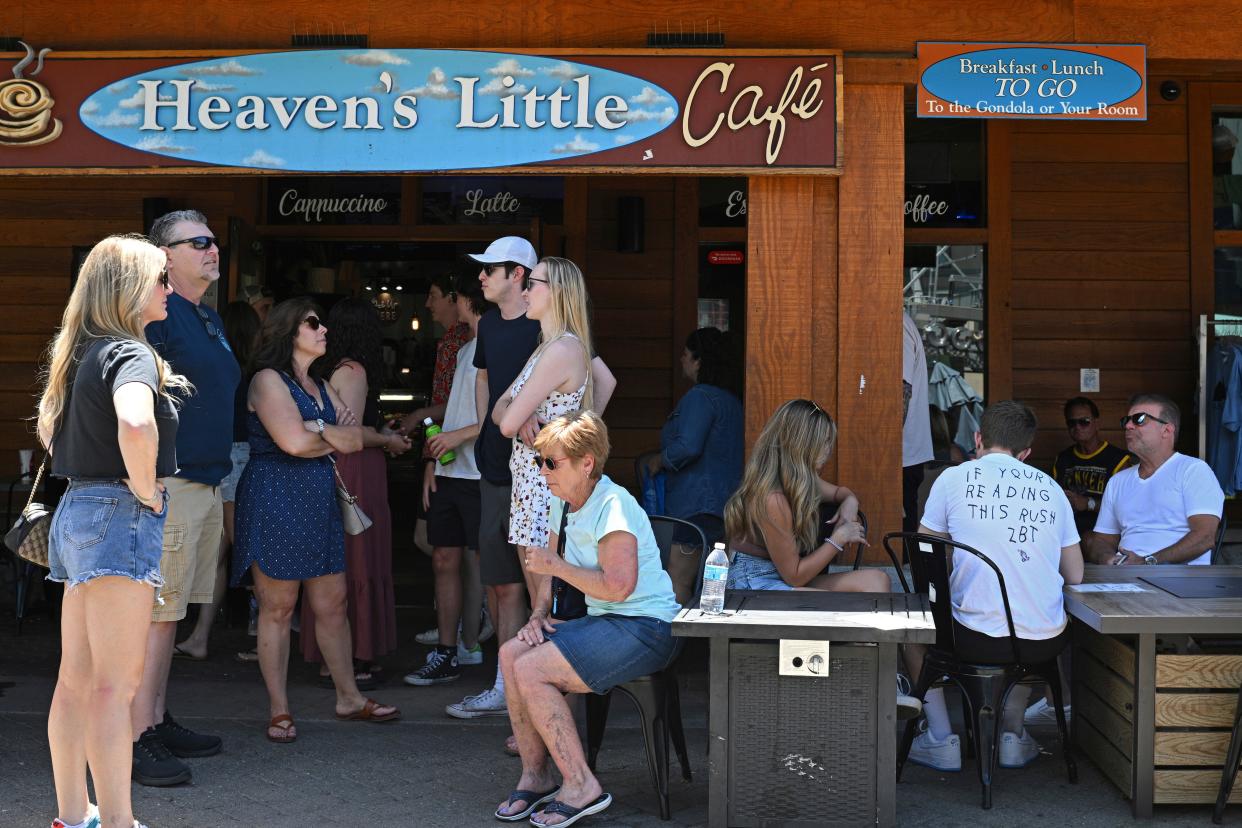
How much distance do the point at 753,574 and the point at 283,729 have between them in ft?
5.71

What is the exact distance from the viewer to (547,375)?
4.51 meters

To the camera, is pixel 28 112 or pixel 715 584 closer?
pixel 715 584

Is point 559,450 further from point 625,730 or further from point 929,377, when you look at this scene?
point 929,377

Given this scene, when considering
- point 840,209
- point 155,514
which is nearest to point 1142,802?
point 840,209

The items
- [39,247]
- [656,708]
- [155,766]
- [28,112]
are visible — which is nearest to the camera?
[656,708]

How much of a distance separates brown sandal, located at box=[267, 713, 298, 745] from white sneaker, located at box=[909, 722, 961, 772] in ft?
7.03

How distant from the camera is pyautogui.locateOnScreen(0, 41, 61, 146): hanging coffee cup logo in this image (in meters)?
5.27

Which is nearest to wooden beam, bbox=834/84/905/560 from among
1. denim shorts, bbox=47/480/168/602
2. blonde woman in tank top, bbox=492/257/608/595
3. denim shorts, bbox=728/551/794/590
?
denim shorts, bbox=728/551/794/590

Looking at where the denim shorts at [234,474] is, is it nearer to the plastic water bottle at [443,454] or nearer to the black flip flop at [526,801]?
the plastic water bottle at [443,454]

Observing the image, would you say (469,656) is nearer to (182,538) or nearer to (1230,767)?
(182,538)

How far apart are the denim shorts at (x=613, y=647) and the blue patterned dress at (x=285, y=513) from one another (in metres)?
1.12

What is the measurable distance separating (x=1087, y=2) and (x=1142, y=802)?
119 inches

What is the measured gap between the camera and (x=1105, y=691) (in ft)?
14.2

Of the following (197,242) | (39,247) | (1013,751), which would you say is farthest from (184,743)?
(39,247)
